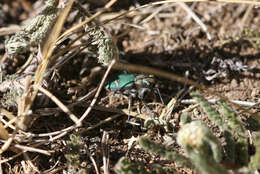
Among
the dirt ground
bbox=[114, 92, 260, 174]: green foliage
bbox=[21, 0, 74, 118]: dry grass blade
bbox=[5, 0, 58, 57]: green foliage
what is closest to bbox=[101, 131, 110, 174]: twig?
the dirt ground

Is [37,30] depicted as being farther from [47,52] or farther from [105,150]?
[105,150]

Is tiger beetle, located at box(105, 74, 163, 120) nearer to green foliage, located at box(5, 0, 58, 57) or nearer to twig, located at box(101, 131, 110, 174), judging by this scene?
twig, located at box(101, 131, 110, 174)

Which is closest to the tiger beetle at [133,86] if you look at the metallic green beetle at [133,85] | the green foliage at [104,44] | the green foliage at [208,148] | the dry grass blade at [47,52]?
the metallic green beetle at [133,85]

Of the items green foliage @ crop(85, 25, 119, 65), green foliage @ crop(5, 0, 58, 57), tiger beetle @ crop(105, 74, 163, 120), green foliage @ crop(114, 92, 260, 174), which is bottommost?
green foliage @ crop(114, 92, 260, 174)

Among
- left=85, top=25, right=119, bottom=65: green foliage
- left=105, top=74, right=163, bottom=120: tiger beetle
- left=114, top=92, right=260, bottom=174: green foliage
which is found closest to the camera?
left=114, top=92, right=260, bottom=174: green foliage

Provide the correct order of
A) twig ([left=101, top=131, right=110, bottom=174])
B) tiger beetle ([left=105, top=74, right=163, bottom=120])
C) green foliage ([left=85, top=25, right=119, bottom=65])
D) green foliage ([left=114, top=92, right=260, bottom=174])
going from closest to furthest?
1. green foliage ([left=114, top=92, right=260, bottom=174])
2. twig ([left=101, top=131, right=110, bottom=174])
3. green foliage ([left=85, top=25, right=119, bottom=65])
4. tiger beetle ([left=105, top=74, right=163, bottom=120])

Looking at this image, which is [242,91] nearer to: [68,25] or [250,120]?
[250,120]

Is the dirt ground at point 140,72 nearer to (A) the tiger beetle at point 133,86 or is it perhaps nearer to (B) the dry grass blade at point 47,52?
(A) the tiger beetle at point 133,86

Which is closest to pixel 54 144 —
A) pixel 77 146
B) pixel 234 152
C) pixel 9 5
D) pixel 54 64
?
pixel 77 146
